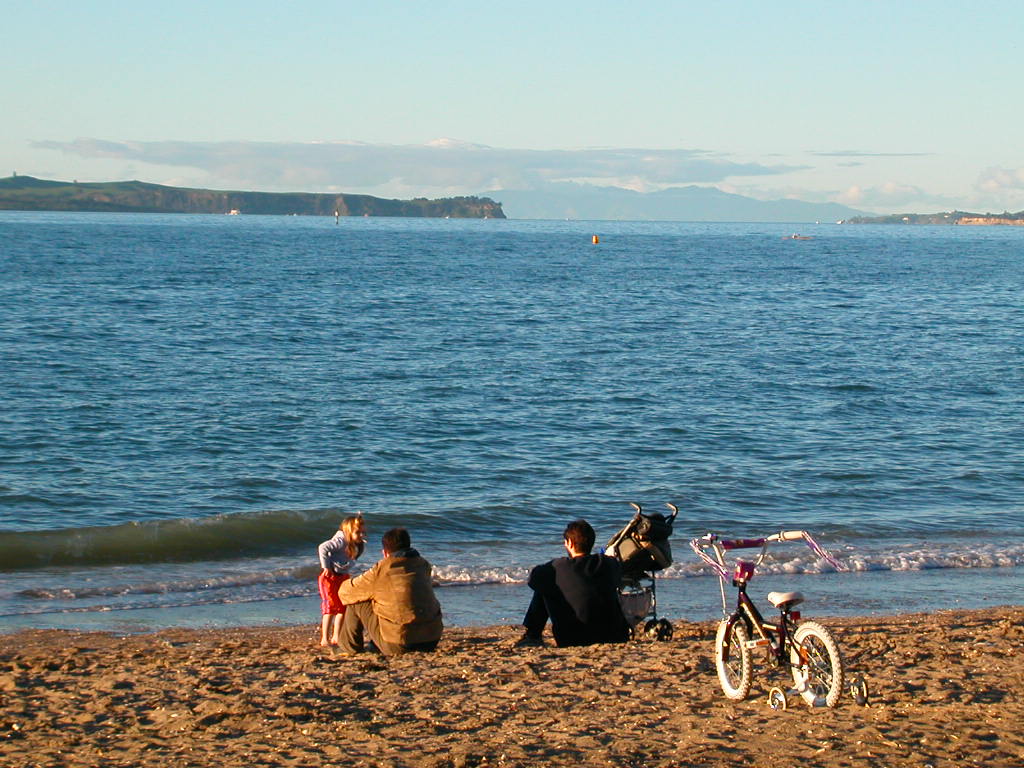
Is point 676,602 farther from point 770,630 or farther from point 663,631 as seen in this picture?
point 770,630

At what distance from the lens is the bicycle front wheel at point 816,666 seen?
6.43 metres

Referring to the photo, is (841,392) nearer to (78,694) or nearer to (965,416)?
(965,416)

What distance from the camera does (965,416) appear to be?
81.8ft

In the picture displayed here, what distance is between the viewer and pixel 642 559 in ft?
28.8

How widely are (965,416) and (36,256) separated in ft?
201

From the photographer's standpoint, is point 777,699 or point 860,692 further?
point 777,699

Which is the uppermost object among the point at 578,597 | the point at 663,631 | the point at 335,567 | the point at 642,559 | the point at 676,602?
the point at 642,559

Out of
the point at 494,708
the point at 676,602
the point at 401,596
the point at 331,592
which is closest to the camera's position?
the point at 494,708

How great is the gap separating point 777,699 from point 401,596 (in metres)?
2.97

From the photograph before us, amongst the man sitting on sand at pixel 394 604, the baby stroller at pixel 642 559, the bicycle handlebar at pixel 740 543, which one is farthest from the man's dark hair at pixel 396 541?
the bicycle handlebar at pixel 740 543

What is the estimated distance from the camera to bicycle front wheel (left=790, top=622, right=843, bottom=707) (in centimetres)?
643

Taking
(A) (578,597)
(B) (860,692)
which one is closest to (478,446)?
(A) (578,597)

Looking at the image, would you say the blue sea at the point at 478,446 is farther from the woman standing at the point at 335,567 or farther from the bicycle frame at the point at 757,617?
the bicycle frame at the point at 757,617

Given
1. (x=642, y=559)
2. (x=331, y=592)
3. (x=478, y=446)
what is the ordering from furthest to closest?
(x=478, y=446)
(x=331, y=592)
(x=642, y=559)
